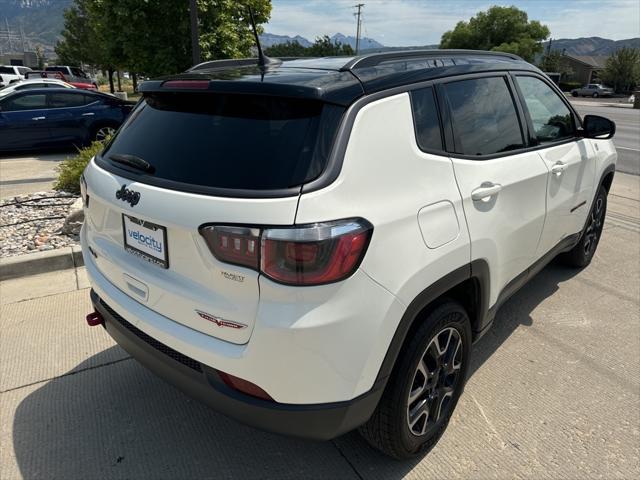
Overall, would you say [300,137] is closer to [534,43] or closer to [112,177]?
[112,177]

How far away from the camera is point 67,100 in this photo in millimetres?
10367

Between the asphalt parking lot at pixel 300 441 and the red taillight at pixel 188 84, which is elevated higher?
the red taillight at pixel 188 84

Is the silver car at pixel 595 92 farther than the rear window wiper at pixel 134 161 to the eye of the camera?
Yes

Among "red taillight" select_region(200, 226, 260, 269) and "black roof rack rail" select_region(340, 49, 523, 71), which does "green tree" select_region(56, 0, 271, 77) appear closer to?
"black roof rack rail" select_region(340, 49, 523, 71)

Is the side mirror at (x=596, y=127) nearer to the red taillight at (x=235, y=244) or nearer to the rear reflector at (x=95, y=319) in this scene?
the red taillight at (x=235, y=244)

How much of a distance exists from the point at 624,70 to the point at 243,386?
77.6m

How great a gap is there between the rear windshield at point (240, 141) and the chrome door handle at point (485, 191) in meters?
0.85

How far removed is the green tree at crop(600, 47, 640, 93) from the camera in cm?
6331

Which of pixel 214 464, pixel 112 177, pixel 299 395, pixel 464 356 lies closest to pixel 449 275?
pixel 464 356

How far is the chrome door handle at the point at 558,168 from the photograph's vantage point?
3.15 meters

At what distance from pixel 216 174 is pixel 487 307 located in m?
1.61

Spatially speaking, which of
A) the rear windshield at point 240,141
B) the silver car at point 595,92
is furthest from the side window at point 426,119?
the silver car at point 595,92

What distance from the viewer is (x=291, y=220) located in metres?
1.62

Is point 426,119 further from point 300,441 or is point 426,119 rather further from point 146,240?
point 300,441
